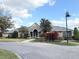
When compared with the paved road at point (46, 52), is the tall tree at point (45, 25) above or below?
above

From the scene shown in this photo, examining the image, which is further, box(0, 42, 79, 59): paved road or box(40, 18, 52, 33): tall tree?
box(40, 18, 52, 33): tall tree

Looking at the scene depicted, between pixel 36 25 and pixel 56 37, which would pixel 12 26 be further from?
pixel 56 37

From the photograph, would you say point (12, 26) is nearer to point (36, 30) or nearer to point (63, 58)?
point (36, 30)

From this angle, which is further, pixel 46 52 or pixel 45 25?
pixel 45 25

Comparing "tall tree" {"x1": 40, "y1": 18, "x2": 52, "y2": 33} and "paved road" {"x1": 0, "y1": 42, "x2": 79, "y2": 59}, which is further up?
"tall tree" {"x1": 40, "y1": 18, "x2": 52, "y2": 33}

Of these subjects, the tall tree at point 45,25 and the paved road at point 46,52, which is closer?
the paved road at point 46,52

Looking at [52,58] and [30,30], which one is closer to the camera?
[52,58]

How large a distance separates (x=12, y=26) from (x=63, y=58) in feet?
226

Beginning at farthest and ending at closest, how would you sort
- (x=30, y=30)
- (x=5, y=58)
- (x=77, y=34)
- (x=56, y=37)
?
1. (x=30, y=30)
2. (x=77, y=34)
3. (x=56, y=37)
4. (x=5, y=58)

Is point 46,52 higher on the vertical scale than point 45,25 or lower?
lower

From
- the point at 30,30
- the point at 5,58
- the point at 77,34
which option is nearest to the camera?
the point at 5,58

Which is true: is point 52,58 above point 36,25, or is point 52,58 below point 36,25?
below

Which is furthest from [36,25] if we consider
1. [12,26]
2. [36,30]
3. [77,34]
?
[77,34]

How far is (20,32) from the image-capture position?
81.8m
